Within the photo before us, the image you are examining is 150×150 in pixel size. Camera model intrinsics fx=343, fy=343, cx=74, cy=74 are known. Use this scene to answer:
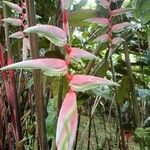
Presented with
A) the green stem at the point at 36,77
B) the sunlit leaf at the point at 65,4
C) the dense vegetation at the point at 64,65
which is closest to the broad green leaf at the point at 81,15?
the dense vegetation at the point at 64,65

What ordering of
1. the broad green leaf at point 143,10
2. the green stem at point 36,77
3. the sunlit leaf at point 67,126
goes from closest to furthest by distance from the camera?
→ the sunlit leaf at point 67,126 → the green stem at point 36,77 → the broad green leaf at point 143,10

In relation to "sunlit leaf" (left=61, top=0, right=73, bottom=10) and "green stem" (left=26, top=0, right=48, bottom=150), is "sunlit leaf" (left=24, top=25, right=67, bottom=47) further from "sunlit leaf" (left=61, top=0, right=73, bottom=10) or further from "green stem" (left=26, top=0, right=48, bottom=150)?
"green stem" (left=26, top=0, right=48, bottom=150)

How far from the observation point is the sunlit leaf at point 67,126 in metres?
0.29

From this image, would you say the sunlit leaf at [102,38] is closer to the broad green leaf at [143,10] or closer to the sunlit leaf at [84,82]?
the broad green leaf at [143,10]

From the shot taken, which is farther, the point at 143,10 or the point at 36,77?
the point at 143,10

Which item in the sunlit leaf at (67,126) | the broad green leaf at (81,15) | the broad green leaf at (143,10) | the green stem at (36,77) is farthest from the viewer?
the broad green leaf at (81,15)

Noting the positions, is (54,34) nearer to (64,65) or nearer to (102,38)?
(64,65)

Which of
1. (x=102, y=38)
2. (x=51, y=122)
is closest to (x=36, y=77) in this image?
(x=102, y=38)

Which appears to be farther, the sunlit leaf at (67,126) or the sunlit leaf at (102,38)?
the sunlit leaf at (102,38)

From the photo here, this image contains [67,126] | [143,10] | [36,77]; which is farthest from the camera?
[143,10]

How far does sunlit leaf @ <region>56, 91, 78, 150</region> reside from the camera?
290mm

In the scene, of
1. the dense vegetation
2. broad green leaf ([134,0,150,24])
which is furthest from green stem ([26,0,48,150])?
broad green leaf ([134,0,150,24])

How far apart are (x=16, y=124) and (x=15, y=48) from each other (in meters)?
0.46

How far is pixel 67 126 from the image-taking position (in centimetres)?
29
